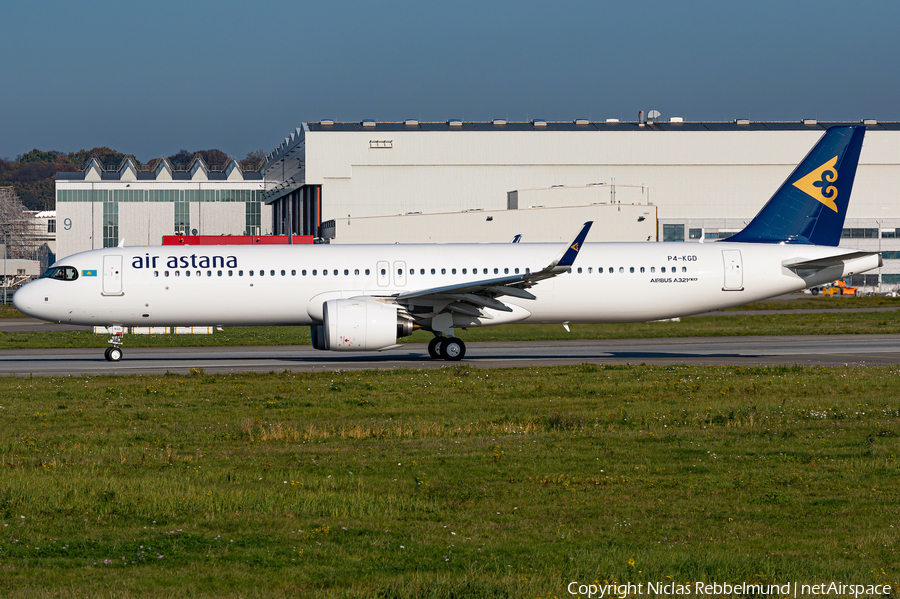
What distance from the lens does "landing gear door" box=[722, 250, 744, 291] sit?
30.2 m

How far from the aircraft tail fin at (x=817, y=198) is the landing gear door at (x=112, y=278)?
21.2m

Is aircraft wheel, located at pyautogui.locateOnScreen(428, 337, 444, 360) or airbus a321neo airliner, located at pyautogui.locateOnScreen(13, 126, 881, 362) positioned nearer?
airbus a321neo airliner, located at pyautogui.locateOnScreen(13, 126, 881, 362)

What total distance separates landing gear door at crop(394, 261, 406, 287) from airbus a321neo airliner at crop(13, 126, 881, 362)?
0.05 m

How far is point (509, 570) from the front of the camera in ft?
24.5

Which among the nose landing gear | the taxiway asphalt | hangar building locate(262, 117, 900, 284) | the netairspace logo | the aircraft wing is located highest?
hangar building locate(262, 117, 900, 284)

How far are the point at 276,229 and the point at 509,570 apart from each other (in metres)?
120

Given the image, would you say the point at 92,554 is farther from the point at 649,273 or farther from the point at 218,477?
the point at 649,273

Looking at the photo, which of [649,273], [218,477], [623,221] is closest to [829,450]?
[218,477]

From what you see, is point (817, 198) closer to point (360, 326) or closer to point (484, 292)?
point (484, 292)

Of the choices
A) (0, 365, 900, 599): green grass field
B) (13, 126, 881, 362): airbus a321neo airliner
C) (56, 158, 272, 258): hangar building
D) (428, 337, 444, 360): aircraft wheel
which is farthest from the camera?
(56, 158, 272, 258): hangar building

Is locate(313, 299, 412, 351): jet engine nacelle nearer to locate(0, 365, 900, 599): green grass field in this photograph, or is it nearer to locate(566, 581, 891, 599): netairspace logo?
locate(0, 365, 900, 599): green grass field

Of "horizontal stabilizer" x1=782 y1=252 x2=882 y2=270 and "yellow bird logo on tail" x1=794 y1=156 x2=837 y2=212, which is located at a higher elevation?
"yellow bird logo on tail" x1=794 y1=156 x2=837 y2=212

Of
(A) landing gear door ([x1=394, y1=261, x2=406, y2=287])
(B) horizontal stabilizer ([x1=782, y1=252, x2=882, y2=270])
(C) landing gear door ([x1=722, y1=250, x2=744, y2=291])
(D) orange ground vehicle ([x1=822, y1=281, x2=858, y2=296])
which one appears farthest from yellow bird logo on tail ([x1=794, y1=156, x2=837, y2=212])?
(D) orange ground vehicle ([x1=822, y1=281, x2=858, y2=296])

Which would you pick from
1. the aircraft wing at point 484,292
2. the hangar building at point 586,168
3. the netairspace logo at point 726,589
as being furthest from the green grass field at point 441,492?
the hangar building at point 586,168
